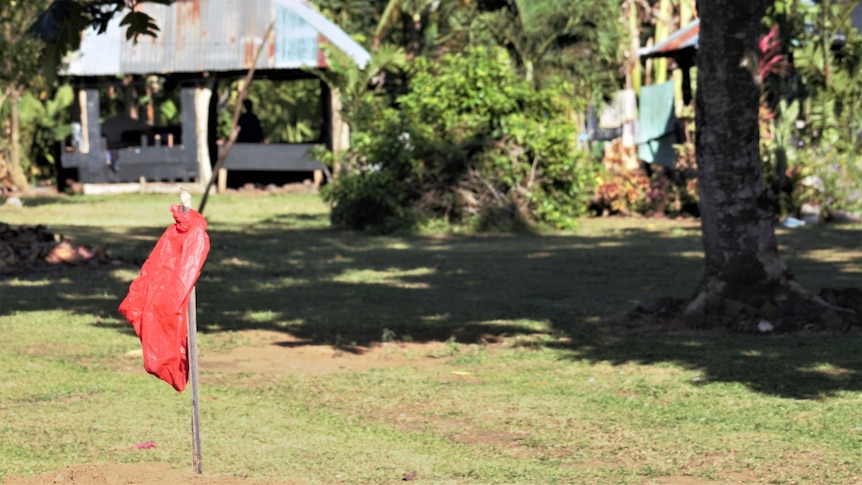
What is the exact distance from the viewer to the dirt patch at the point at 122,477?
564 centimetres

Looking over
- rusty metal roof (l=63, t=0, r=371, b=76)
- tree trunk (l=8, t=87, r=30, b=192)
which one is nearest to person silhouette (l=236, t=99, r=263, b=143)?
rusty metal roof (l=63, t=0, r=371, b=76)

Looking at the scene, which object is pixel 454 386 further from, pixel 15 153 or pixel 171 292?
pixel 15 153

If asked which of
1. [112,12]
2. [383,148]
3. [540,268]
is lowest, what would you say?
[540,268]

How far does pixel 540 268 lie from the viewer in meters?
15.2

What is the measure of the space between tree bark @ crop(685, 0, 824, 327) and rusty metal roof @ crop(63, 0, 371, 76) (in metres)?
18.7

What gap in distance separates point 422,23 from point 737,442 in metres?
30.4

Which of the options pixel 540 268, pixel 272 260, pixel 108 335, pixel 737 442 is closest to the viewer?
pixel 737 442

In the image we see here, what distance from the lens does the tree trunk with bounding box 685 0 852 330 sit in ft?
34.0

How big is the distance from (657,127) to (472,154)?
5.24 metres

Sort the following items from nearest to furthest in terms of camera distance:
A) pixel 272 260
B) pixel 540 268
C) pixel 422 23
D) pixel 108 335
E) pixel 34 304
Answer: pixel 108 335 < pixel 34 304 < pixel 540 268 < pixel 272 260 < pixel 422 23

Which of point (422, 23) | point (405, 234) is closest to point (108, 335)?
point (405, 234)

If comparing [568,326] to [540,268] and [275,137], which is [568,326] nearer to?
[540,268]

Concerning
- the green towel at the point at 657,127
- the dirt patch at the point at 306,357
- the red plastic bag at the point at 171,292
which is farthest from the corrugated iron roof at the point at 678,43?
the red plastic bag at the point at 171,292

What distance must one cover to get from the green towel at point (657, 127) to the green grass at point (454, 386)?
816 centimetres
